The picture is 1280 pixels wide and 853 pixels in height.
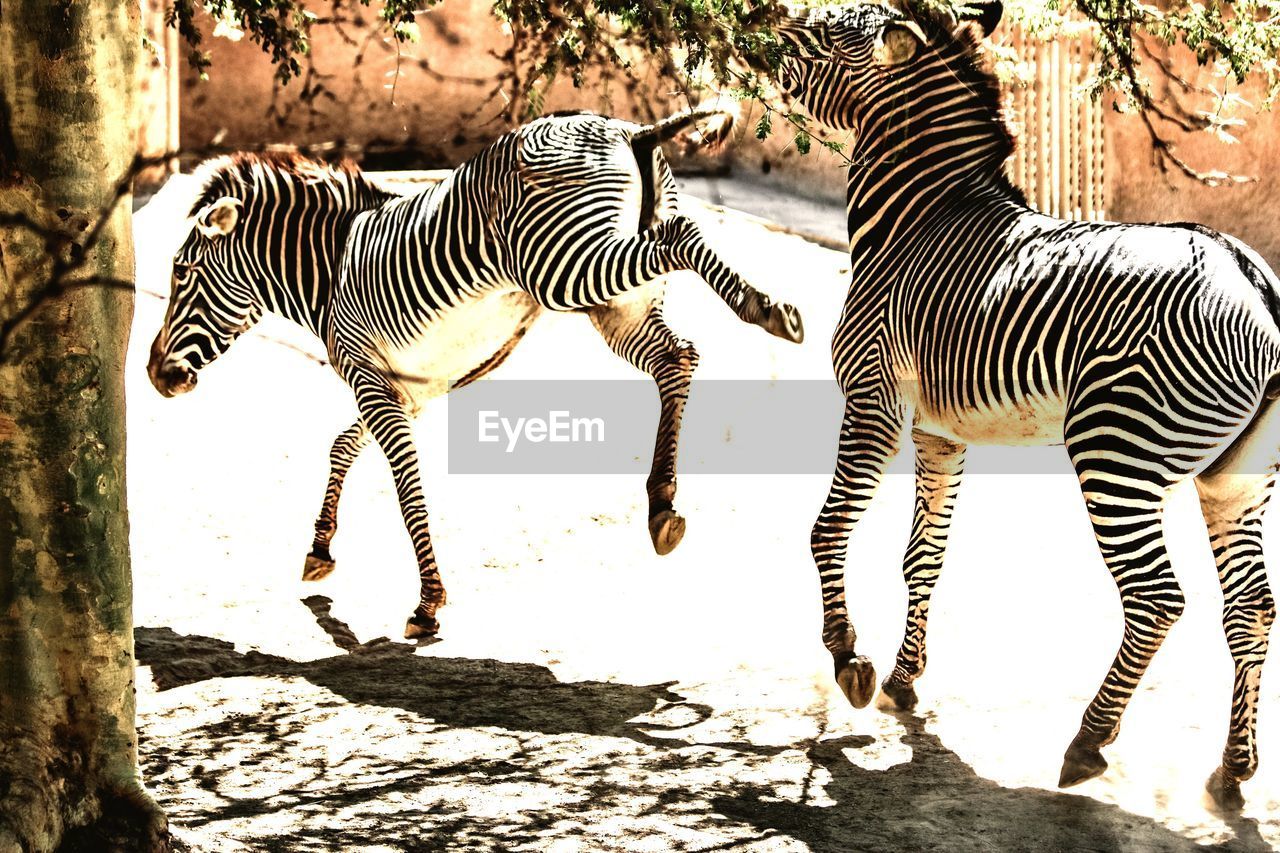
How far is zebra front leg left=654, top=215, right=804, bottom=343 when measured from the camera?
16.6 ft

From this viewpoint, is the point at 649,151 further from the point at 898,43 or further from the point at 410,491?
the point at 410,491

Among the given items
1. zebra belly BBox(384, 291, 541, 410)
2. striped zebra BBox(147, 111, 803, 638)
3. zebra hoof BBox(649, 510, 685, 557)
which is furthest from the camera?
zebra belly BBox(384, 291, 541, 410)

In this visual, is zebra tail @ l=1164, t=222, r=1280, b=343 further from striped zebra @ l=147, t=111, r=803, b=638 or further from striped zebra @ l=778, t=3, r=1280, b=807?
striped zebra @ l=147, t=111, r=803, b=638

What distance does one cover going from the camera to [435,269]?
6875mm

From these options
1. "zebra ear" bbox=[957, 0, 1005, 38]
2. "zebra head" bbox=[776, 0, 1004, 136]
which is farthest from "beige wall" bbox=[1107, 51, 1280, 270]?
"zebra ear" bbox=[957, 0, 1005, 38]

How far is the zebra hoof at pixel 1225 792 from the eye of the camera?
14.4ft

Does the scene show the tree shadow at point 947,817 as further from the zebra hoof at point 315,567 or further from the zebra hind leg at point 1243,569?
the zebra hoof at point 315,567

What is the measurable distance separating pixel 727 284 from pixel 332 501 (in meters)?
3.03

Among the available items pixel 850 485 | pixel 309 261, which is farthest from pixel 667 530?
pixel 309 261

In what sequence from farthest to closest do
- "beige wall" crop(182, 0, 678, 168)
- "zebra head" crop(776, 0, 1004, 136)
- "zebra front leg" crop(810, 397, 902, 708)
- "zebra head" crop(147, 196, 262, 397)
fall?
"beige wall" crop(182, 0, 678, 168) → "zebra head" crop(147, 196, 262, 397) → "zebra head" crop(776, 0, 1004, 136) → "zebra front leg" crop(810, 397, 902, 708)

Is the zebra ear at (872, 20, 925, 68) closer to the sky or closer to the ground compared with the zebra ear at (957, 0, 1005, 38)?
closer to the ground

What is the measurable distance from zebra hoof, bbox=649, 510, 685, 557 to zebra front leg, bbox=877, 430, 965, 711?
925mm

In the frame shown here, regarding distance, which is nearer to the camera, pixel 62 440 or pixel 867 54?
pixel 62 440

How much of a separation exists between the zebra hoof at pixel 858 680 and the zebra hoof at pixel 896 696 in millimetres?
441
